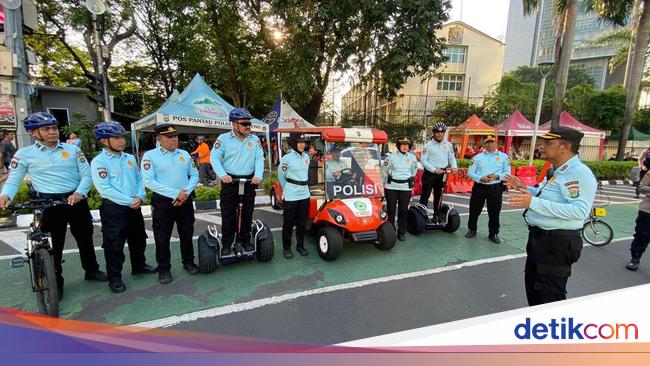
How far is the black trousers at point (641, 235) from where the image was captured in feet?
14.7

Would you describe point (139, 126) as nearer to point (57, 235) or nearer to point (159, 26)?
point (57, 235)

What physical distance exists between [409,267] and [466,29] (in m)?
36.3

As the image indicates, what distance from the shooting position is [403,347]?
3.96 feet

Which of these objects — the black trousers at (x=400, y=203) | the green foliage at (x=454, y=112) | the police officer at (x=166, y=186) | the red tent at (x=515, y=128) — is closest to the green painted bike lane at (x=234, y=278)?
the black trousers at (x=400, y=203)

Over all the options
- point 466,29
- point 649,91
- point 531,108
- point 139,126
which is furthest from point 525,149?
point 139,126

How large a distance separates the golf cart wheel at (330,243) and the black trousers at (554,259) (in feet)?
7.82

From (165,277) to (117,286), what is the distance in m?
0.49

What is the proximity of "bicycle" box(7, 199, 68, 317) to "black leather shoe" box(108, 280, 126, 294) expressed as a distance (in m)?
0.60

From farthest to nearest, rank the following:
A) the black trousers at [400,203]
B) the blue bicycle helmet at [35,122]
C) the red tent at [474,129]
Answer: the red tent at [474,129], the black trousers at [400,203], the blue bicycle helmet at [35,122]

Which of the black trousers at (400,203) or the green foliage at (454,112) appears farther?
the green foliage at (454,112)

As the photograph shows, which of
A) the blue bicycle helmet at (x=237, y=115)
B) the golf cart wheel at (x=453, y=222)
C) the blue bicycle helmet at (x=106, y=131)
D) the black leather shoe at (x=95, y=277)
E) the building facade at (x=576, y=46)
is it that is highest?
the building facade at (x=576, y=46)

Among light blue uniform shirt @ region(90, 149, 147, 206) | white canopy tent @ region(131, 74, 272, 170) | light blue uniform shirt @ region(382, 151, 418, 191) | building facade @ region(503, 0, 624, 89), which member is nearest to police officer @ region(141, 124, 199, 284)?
light blue uniform shirt @ region(90, 149, 147, 206)

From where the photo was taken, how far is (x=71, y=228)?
12.0 ft

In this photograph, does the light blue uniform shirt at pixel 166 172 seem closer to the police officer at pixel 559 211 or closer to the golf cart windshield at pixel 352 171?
the golf cart windshield at pixel 352 171
